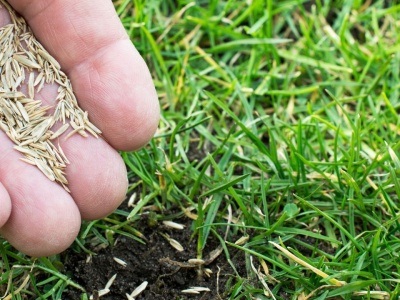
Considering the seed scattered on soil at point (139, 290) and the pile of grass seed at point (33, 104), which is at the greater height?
the pile of grass seed at point (33, 104)

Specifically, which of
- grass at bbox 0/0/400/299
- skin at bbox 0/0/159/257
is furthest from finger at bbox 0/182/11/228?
grass at bbox 0/0/400/299

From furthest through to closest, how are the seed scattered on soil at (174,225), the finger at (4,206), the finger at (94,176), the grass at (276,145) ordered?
the seed scattered on soil at (174,225) → the grass at (276,145) → the finger at (94,176) → the finger at (4,206)

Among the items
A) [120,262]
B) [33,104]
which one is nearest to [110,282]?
[120,262]

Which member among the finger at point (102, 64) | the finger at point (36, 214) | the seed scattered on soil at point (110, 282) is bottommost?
the seed scattered on soil at point (110, 282)

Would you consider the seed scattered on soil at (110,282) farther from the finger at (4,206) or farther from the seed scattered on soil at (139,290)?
the finger at (4,206)

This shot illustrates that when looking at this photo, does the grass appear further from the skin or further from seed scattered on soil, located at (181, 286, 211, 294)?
the skin

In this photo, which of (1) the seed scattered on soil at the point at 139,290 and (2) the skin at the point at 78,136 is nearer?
(2) the skin at the point at 78,136

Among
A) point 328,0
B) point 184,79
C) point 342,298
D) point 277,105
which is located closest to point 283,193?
point 342,298

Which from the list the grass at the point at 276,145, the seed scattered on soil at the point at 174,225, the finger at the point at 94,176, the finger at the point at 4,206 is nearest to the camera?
the finger at the point at 4,206

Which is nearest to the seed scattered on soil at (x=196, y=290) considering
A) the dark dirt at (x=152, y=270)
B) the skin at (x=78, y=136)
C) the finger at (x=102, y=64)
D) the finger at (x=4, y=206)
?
the dark dirt at (x=152, y=270)
